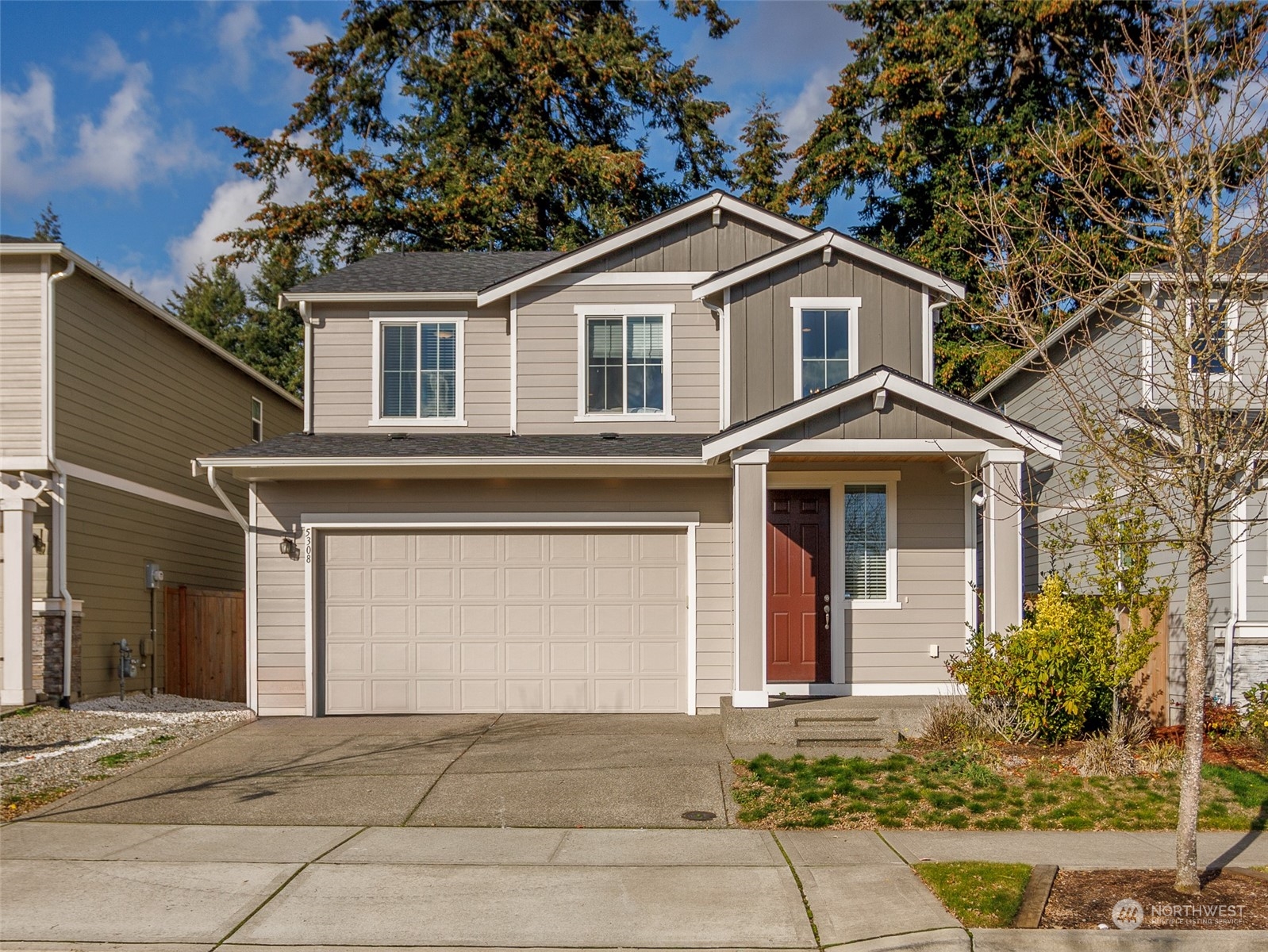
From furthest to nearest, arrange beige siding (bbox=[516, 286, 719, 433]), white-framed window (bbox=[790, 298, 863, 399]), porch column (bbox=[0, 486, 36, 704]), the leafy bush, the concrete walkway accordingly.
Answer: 1. beige siding (bbox=[516, 286, 719, 433])
2. white-framed window (bbox=[790, 298, 863, 399])
3. porch column (bbox=[0, 486, 36, 704])
4. the leafy bush
5. the concrete walkway

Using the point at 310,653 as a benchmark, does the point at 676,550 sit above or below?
above

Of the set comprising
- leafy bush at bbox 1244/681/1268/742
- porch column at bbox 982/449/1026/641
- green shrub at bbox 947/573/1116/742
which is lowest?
leafy bush at bbox 1244/681/1268/742

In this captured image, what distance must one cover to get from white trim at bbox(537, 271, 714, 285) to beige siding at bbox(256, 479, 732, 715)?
263 cm

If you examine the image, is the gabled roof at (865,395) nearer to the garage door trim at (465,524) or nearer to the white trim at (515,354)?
the garage door trim at (465,524)

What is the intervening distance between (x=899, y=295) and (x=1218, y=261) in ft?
19.9

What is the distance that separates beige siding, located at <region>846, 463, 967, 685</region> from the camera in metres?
12.5

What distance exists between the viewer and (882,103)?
2553 centimetres

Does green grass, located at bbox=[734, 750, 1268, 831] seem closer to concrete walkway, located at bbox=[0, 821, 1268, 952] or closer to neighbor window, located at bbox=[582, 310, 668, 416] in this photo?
concrete walkway, located at bbox=[0, 821, 1268, 952]

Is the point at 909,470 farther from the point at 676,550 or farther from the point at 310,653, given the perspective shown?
the point at 310,653

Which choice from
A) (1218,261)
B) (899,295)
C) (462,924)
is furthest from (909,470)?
(462,924)

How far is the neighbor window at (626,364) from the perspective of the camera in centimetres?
1367

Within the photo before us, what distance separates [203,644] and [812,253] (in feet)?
36.4

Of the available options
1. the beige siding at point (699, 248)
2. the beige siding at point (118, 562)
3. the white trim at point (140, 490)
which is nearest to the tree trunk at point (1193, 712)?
the beige siding at point (699, 248)

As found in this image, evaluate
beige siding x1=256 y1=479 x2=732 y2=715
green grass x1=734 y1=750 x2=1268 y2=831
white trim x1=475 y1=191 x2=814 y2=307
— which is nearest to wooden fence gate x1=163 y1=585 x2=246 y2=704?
beige siding x1=256 y1=479 x2=732 y2=715
